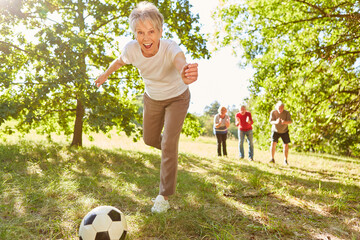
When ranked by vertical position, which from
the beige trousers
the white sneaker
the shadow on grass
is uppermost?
the beige trousers

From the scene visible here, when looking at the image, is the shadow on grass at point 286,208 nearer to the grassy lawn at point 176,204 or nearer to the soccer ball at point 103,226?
the grassy lawn at point 176,204

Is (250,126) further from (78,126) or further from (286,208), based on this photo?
(78,126)

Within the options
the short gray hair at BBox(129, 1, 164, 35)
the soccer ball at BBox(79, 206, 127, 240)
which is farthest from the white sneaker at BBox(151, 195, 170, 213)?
the short gray hair at BBox(129, 1, 164, 35)

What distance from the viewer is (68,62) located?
18.0 ft

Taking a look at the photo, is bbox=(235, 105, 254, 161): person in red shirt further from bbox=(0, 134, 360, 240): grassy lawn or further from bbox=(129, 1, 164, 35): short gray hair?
bbox=(129, 1, 164, 35): short gray hair

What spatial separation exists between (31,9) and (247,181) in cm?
706

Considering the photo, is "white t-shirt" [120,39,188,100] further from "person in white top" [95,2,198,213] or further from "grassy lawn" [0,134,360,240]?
"grassy lawn" [0,134,360,240]

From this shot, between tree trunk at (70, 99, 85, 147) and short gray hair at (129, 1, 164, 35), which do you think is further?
tree trunk at (70, 99, 85, 147)

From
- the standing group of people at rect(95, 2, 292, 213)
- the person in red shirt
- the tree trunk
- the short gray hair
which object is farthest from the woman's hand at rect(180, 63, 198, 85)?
the person in red shirt

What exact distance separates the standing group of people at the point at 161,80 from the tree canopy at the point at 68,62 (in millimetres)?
2863

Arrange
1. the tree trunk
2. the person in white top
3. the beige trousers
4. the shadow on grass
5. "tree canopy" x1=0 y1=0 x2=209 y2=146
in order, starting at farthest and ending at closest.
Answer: the tree trunk < "tree canopy" x1=0 y1=0 x2=209 y2=146 < the beige trousers < the person in white top < the shadow on grass

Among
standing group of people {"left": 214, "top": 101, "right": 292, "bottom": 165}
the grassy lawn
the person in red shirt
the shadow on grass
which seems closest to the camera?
the grassy lawn

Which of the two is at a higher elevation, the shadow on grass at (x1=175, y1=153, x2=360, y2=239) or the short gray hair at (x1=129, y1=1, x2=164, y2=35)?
the short gray hair at (x1=129, y1=1, x2=164, y2=35)

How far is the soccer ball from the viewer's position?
2064mm
